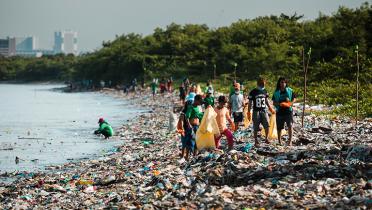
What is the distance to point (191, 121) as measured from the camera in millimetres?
15422

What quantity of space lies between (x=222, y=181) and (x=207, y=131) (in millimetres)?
3070

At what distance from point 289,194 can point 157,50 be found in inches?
3255

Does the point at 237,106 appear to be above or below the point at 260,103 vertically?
below

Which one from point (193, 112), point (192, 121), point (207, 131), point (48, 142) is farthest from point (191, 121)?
point (48, 142)

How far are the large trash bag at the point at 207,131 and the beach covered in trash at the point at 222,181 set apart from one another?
0.30 m

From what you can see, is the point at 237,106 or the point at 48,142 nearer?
the point at 237,106

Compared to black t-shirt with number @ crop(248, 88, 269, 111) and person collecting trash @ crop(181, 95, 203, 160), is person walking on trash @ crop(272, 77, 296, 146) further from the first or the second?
person collecting trash @ crop(181, 95, 203, 160)

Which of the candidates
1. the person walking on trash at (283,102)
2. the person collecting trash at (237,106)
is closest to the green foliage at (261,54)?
the person collecting trash at (237,106)

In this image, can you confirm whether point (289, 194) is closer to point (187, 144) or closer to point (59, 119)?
point (187, 144)

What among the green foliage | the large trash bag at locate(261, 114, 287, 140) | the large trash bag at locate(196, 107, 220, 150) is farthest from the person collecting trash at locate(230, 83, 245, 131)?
the green foliage

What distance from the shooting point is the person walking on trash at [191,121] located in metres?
15.2

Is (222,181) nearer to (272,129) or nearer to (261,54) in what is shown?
(272,129)

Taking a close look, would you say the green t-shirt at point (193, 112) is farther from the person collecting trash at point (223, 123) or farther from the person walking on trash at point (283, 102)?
the person walking on trash at point (283, 102)

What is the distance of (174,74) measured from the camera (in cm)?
7794
